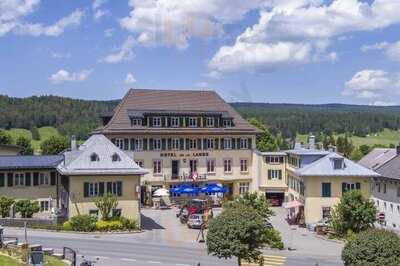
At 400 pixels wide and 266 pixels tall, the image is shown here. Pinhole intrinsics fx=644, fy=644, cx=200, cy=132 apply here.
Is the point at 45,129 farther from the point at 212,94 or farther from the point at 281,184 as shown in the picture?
the point at 281,184

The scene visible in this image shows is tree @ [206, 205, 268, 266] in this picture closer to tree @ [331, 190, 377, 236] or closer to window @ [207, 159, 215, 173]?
tree @ [331, 190, 377, 236]

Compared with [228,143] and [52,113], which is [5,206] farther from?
[52,113]

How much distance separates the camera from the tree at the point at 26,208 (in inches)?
2261

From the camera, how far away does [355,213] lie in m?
54.1

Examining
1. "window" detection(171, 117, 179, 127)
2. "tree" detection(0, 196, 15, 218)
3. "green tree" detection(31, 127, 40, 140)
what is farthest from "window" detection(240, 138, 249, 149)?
"green tree" detection(31, 127, 40, 140)

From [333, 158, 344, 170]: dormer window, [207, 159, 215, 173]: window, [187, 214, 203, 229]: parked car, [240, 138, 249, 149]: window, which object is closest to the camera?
[187, 214, 203, 229]: parked car

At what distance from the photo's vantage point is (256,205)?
50.8 metres

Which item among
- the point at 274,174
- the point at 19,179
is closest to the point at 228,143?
the point at 274,174

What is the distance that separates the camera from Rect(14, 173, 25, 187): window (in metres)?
61.2

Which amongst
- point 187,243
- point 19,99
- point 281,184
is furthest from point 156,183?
point 19,99

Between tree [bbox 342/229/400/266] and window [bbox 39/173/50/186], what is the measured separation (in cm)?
3840

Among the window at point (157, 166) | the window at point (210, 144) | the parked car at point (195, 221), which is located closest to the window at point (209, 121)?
the window at point (210, 144)

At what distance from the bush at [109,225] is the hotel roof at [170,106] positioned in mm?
21706

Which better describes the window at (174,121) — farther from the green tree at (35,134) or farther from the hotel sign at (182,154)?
the green tree at (35,134)
